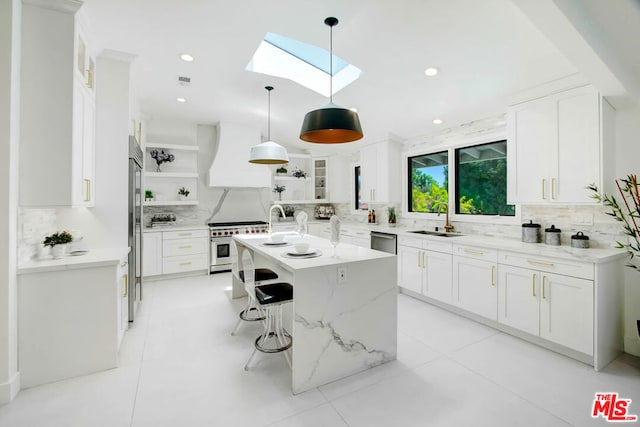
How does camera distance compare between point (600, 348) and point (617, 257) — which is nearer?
A: point (600, 348)

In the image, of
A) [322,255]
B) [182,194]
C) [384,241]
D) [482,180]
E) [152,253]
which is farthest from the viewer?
[182,194]

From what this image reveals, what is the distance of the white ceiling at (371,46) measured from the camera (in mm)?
2484

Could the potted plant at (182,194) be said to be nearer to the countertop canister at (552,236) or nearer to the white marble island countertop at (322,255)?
the white marble island countertop at (322,255)

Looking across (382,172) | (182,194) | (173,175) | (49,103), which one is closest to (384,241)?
(382,172)

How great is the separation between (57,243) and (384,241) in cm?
367

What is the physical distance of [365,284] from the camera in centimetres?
237

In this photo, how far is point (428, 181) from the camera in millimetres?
4688

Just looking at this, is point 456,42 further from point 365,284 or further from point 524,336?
point 524,336

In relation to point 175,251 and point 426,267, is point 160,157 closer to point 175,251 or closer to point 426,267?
point 175,251

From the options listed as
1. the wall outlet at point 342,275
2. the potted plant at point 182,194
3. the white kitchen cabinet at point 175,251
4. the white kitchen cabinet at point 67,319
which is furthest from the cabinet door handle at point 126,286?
the potted plant at point 182,194

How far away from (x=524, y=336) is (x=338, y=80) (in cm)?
349

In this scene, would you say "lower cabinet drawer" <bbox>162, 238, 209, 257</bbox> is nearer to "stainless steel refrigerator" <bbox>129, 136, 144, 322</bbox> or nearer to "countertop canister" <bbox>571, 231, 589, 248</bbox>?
"stainless steel refrigerator" <bbox>129, 136, 144, 322</bbox>

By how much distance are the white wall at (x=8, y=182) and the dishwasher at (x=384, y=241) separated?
3.83 m

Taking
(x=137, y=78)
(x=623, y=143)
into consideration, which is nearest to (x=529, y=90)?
(x=623, y=143)
